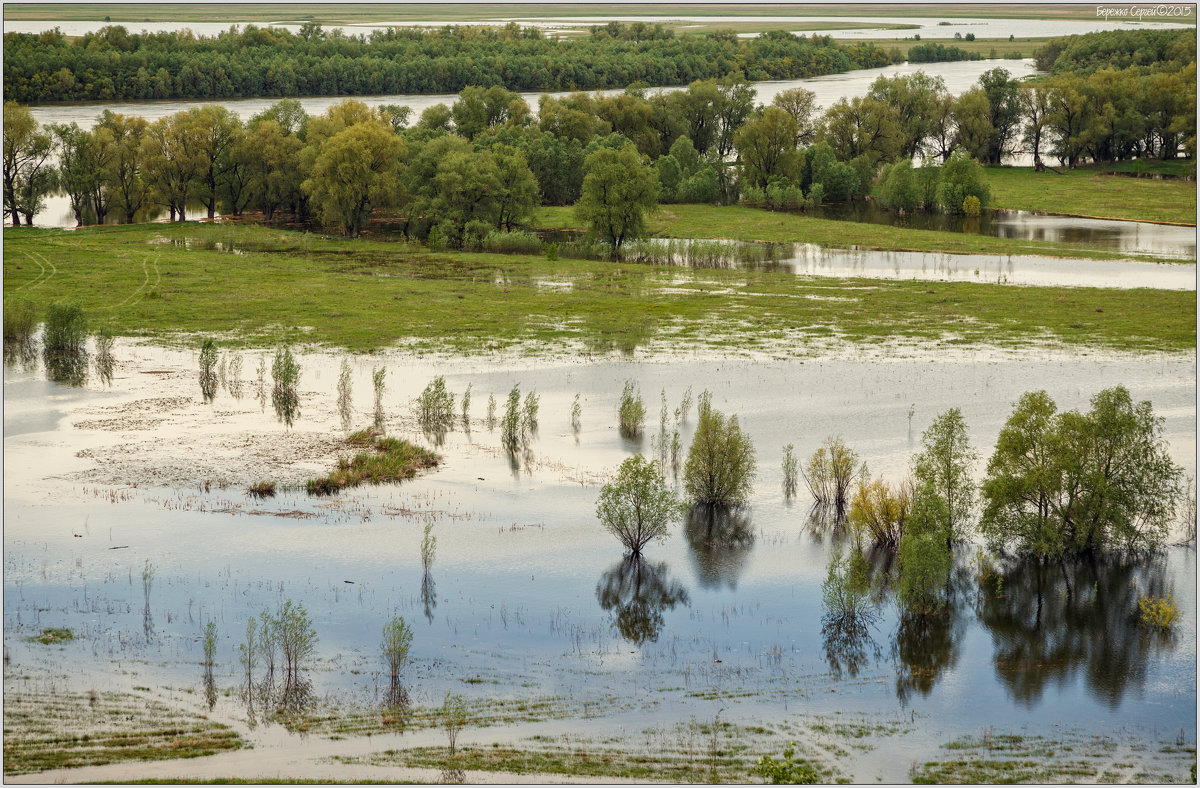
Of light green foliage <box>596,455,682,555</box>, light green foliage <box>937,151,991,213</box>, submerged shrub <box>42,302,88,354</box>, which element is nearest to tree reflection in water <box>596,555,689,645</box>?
light green foliage <box>596,455,682,555</box>

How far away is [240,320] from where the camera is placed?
2564 inches

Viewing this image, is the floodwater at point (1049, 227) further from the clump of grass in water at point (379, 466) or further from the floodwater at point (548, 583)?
the clump of grass in water at point (379, 466)

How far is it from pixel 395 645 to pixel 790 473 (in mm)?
16943

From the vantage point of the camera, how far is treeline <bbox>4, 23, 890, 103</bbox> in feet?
421

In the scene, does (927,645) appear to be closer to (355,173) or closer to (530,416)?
(530,416)

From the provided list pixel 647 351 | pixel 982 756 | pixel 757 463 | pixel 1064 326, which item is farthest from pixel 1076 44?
pixel 982 756

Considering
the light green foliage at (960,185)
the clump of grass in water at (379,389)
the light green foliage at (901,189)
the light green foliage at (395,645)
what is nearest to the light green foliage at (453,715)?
the light green foliage at (395,645)

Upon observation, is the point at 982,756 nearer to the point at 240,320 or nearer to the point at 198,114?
the point at 240,320

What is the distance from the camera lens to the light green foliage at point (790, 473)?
1561 inches

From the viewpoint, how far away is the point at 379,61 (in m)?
155

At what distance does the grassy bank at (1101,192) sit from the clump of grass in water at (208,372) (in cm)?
8036

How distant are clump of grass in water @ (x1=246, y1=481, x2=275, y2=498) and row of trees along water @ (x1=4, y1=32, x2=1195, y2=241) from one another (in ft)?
167

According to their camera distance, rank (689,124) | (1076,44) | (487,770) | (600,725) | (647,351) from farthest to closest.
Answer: (1076,44) < (689,124) < (647,351) < (600,725) < (487,770)

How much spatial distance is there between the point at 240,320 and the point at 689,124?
2925 inches
